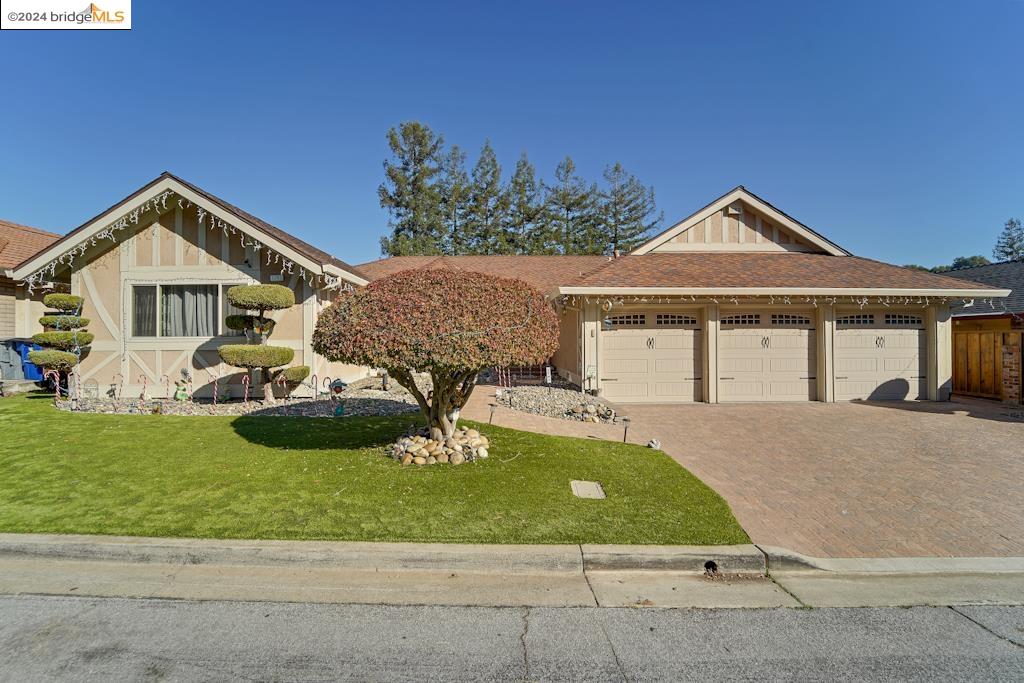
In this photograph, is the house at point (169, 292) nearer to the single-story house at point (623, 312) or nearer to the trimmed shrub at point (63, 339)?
the single-story house at point (623, 312)

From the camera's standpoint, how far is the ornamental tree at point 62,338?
11045mm

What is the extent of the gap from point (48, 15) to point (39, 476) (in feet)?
29.3

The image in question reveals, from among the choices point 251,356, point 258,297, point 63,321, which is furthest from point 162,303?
point 251,356

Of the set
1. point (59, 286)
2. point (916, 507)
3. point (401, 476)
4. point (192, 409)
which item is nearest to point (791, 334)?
point (916, 507)

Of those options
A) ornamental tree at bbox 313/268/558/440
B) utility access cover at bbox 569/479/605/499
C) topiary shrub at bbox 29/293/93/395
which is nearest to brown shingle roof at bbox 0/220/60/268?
topiary shrub at bbox 29/293/93/395

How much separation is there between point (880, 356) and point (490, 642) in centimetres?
1395

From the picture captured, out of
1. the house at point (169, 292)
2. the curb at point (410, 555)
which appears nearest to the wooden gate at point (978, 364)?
the curb at point (410, 555)

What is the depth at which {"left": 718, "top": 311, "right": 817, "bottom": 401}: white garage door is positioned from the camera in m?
12.8

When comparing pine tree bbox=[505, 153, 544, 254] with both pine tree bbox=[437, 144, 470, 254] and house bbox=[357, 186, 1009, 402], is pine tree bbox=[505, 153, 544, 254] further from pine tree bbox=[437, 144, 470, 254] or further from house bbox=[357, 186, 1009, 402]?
house bbox=[357, 186, 1009, 402]

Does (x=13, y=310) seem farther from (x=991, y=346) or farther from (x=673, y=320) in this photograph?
(x=991, y=346)

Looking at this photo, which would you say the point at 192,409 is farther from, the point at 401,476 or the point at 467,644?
the point at 467,644

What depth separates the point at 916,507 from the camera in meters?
5.38

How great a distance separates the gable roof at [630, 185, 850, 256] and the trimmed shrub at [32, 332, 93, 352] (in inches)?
575

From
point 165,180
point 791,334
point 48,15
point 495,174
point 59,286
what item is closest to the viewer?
point 48,15
